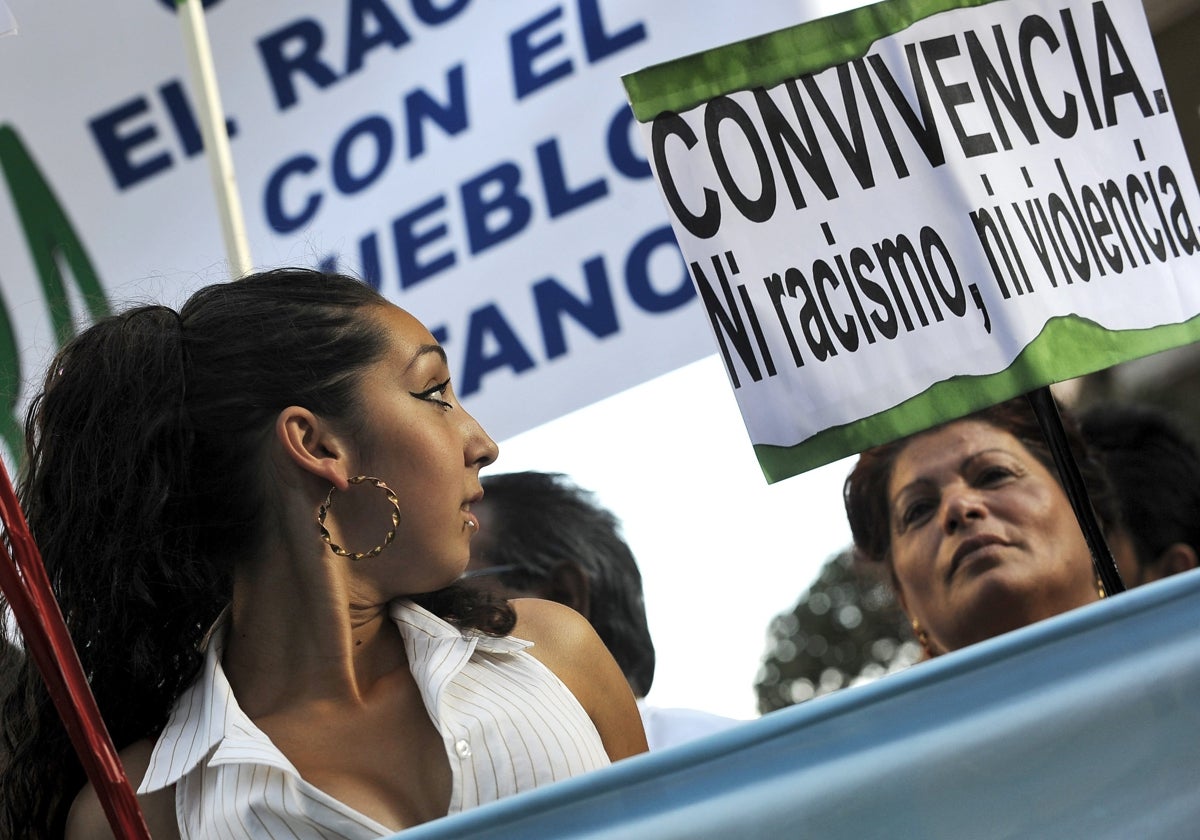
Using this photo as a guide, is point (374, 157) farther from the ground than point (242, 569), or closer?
farther from the ground

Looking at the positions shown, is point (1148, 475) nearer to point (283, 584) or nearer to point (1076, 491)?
point (1076, 491)

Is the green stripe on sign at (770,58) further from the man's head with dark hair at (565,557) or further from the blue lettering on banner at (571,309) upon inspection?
the man's head with dark hair at (565,557)

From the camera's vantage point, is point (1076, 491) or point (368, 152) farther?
point (368, 152)

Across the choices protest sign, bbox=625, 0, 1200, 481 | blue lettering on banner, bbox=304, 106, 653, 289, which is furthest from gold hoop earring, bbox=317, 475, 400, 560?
blue lettering on banner, bbox=304, 106, 653, 289

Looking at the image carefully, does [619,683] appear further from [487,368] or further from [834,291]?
[487,368]

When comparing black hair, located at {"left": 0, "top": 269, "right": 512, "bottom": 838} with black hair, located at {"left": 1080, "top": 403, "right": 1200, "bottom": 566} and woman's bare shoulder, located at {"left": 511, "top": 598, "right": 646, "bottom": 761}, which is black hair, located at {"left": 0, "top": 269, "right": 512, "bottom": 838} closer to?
woman's bare shoulder, located at {"left": 511, "top": 598, "right": 646, "bottom": 761}

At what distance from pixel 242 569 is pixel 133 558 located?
0.11m

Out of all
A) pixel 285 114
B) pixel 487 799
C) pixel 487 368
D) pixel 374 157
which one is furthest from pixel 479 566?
pixel 487 799

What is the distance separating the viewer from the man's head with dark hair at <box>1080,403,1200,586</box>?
2.36 metres

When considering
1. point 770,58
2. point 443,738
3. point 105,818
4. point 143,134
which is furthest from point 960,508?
point 143,134

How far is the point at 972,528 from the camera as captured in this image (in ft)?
6.74

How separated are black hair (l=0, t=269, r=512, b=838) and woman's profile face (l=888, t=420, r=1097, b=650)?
80cm

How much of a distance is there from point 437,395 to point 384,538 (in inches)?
6.5

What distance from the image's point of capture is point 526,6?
3.16m
